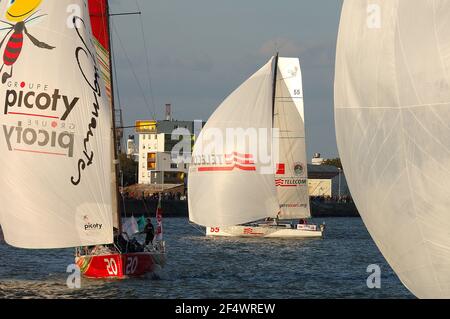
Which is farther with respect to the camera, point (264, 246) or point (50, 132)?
point (264, 246)

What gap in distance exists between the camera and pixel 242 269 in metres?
34.9

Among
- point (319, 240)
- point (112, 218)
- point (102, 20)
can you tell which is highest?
point (102, 20)

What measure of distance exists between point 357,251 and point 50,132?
26869 mm

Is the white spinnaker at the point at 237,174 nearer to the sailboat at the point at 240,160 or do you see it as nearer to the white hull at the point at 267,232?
the sailboat at the point at 240,160

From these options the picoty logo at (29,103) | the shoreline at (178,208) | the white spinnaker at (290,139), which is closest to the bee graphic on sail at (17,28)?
the picoty logo at (29,103)

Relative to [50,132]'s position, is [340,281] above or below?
below

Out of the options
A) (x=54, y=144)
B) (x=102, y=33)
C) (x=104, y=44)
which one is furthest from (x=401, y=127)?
(x=102, y=33)

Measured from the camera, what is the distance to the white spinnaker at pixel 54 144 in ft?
80.2

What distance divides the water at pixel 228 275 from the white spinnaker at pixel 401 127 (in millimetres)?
12599

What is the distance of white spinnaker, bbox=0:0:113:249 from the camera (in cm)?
2444

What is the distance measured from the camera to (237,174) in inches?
1973

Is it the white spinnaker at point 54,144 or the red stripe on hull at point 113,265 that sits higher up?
the white spinnaker at point 54,144
